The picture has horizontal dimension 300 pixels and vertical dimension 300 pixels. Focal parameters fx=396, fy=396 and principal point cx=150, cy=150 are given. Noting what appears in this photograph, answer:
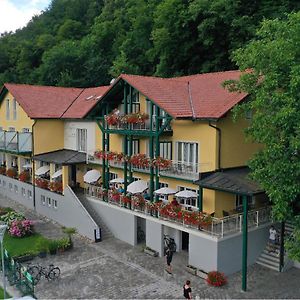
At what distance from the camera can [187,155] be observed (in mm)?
25641

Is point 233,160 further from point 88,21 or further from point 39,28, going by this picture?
point 39,28

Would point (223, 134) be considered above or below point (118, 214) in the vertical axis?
above

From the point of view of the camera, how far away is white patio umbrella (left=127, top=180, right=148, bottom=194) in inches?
1032

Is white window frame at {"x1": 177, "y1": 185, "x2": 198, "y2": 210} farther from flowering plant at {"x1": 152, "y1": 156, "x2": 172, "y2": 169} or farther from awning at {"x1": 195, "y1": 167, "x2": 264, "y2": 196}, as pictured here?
awning at {"x1": 195, "y1": 167, "x2": 264, "y2": 196}

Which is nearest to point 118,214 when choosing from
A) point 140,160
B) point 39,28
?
point 140,160

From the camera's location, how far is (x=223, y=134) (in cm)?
2386

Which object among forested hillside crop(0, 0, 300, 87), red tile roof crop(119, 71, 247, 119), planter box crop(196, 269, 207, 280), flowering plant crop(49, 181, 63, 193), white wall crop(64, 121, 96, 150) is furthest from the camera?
forested hillside crop(0, 0, 300, 87)

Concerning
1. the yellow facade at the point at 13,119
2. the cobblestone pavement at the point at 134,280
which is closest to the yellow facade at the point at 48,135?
the yellow facade at the point at 13,119

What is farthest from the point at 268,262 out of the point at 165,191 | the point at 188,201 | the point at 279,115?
the point at 279,115

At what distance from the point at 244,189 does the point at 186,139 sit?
19.3ft

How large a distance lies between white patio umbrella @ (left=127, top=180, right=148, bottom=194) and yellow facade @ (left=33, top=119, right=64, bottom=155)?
42.4 feet

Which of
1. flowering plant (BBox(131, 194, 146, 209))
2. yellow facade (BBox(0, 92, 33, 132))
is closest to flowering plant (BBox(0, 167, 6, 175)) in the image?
yellow facade (BBox(0, 92, 33, 132))

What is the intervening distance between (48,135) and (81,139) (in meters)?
3.55

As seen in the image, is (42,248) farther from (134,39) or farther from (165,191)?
(134,39)
